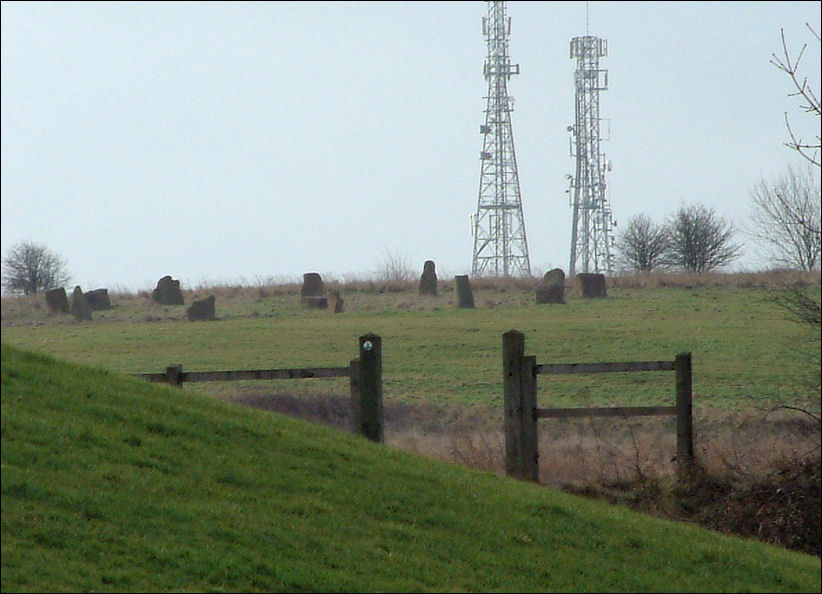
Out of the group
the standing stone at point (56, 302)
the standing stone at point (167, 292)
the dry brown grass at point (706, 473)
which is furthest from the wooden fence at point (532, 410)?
the standing stone at point (167, 292)

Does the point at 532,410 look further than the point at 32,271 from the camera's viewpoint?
No

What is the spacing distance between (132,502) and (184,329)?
1184 inches

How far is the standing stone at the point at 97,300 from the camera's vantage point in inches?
1624

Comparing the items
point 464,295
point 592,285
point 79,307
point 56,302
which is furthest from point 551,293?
point 56,302

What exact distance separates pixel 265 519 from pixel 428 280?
122ft

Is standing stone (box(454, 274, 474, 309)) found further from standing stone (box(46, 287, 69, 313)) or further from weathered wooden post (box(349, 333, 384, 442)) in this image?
weathered wooden post (box(349, 333, 384, 442))

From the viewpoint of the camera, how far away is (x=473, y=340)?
32.7m

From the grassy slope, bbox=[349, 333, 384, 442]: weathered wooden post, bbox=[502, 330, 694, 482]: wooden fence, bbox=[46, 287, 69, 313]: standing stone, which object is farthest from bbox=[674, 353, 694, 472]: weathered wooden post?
bbox=[46, 287, 69, 313]: standing stone

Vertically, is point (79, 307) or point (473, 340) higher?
point (79, 307)

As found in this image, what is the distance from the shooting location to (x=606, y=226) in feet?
192

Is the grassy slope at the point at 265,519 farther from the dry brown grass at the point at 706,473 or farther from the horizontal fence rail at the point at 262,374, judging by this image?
the horizontal fence rail at the point at 262,374

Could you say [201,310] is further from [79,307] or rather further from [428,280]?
[428,280]

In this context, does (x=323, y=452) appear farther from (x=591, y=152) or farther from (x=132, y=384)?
(x=591, y=152)

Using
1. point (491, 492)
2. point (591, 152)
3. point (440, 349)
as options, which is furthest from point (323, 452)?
point (591, 152)
